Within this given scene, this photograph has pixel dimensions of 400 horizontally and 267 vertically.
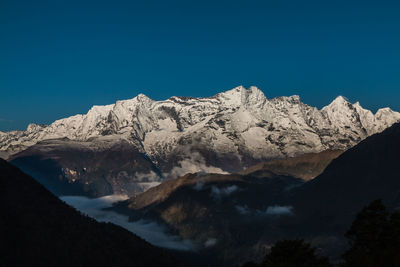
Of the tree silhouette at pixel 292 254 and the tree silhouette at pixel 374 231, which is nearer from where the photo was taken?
the tree silhouette at pixel 374 231

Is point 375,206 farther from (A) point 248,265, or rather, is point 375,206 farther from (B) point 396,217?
(A) point 248,265

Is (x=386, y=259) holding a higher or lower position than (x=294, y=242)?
lower

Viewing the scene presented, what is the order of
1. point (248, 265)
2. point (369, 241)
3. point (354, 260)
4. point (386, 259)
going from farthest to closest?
1. point (248, 265)
2. point (369, 241)
3. point (354, 260)
4. point (386, 259)

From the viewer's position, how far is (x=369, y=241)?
123750 millimetres

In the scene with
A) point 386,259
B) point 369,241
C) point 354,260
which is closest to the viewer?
point 386,259

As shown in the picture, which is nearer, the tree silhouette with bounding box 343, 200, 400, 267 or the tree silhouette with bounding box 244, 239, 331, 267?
the tree silhouette with bounding box 343, 200, 400, 267

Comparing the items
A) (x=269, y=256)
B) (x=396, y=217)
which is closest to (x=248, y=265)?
(x=269, y=256)

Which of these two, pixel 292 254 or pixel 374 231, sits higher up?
pixel 374 231

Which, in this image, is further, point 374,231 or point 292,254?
point 292,254

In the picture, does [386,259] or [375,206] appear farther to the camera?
[375,206]

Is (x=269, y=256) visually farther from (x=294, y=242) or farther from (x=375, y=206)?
(x=375, y=206)

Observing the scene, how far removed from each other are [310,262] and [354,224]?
54.9 ft

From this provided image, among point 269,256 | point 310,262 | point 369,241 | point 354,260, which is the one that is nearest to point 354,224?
point 369,241

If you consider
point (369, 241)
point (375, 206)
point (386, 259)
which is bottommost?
point (386, 259)
